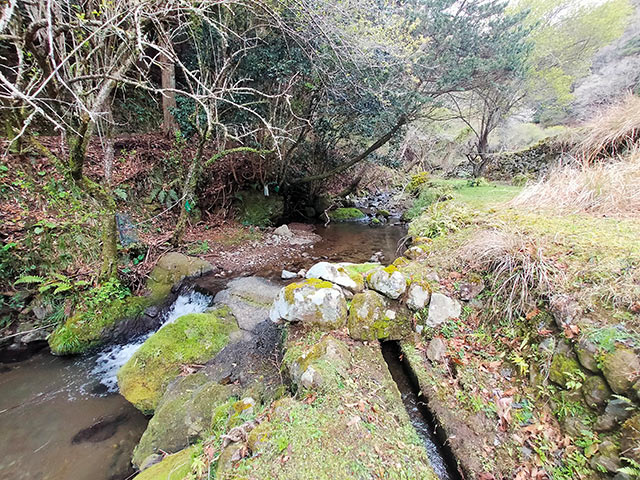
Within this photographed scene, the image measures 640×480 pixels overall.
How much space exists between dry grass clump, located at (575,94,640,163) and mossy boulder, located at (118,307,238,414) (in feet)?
24.4

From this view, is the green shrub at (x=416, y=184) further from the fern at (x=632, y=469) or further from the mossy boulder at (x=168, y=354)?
the fern at (x=632, y=469)

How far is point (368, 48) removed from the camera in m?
5.56

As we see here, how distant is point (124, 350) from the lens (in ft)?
12.9

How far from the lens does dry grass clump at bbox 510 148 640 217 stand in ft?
11.6

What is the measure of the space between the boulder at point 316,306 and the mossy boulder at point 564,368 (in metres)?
1.81

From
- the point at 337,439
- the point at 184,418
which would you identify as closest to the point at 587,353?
the point at 337,439

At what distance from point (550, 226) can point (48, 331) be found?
7221mm

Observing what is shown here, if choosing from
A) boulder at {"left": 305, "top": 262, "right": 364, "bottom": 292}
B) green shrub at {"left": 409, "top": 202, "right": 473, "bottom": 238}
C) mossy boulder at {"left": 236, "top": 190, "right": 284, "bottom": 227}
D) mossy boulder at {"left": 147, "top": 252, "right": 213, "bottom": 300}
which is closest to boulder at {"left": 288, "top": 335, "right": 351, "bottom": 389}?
boulder at {"left": 305, "top": 262, "right": 364, "bottom": 292}

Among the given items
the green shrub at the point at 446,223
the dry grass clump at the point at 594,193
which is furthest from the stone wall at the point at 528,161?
the green shrub at the point at 446,223

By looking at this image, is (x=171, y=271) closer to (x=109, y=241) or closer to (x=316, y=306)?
(x=109, y=241)

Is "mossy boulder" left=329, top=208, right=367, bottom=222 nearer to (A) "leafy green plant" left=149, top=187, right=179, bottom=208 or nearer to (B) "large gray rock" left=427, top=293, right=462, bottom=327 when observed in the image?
(A) "leafy green plant" left=149, top=187, right=179, bottom=208

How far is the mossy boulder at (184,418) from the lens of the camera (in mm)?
2451

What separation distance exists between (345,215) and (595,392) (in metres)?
9.73

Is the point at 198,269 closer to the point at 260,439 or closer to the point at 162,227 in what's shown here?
the point at 162,227
